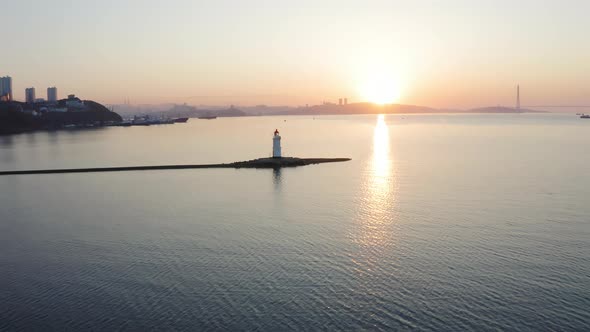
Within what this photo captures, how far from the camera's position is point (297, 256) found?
1805 centimetres

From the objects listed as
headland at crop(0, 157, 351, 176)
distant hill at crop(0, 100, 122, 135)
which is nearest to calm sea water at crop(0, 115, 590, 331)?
headland at crop(0, 157, 351, 176)

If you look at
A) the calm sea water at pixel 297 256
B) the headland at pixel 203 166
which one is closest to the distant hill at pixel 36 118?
the headland at pixel 203 166

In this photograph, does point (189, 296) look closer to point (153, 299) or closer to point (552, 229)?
point (153, 299)

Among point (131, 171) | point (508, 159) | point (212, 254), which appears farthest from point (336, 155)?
point (212, 254)

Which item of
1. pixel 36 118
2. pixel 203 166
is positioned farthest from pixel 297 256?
pixel 36 118

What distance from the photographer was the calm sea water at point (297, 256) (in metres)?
13.1

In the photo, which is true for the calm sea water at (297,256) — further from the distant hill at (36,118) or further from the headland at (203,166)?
the distant hill at (36,118)

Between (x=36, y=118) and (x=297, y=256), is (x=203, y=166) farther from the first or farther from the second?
(x=36, y=118)

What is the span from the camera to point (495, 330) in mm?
12031

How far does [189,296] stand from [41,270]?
20.1 ft

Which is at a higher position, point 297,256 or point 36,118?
point 36,118

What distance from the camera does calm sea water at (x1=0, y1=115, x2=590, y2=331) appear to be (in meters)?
13.1

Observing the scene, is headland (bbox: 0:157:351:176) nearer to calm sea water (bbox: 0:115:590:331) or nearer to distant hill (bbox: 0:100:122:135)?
calm sea water (bbox: 0:115:590:331)

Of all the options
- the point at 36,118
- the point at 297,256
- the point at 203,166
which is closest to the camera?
the point at 297,256
